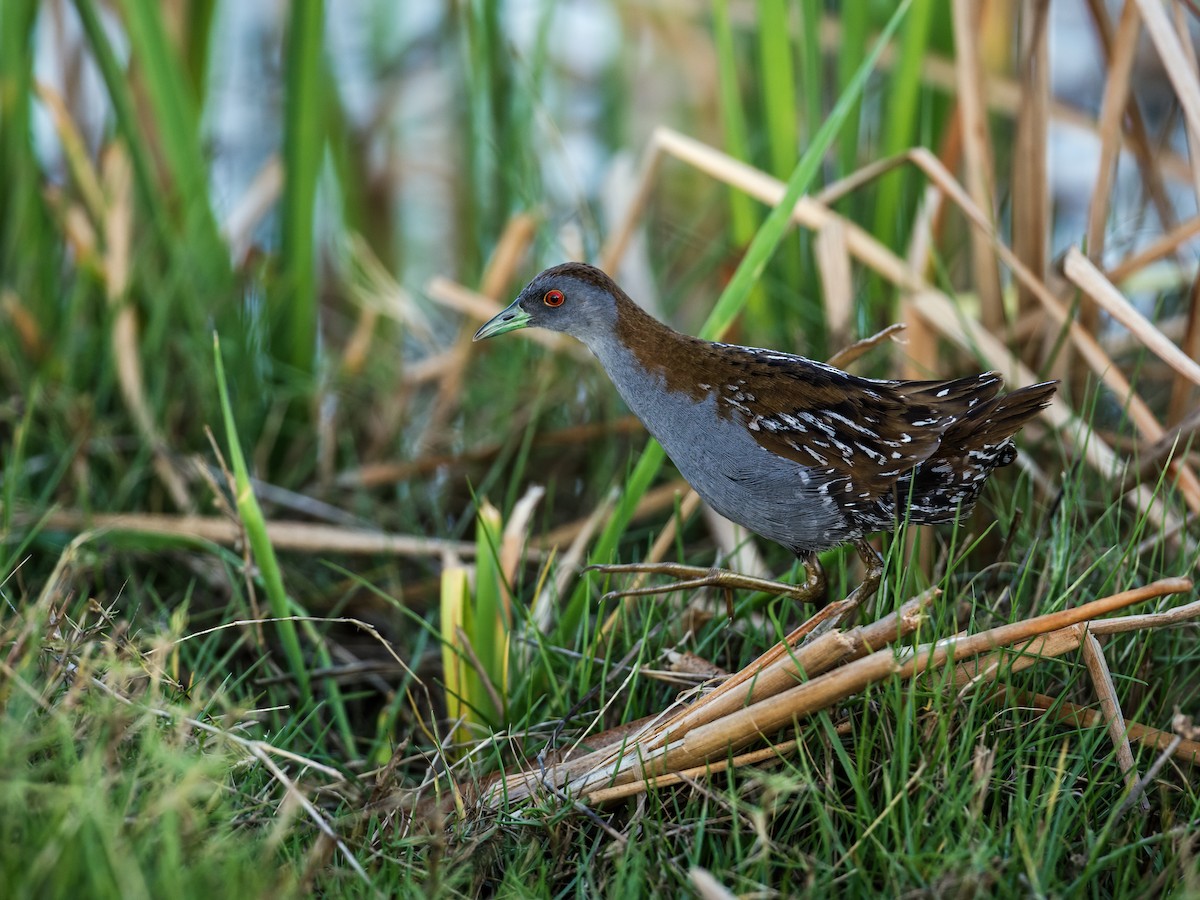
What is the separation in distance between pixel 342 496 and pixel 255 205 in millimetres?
1547

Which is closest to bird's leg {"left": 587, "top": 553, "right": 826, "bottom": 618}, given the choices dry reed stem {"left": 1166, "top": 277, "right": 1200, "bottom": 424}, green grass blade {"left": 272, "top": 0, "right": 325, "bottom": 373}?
dry reed stem {"left": 1166, "top": 277, "right": 1200, "bottom": 424}

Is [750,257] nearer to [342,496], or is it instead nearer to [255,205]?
[342,496]

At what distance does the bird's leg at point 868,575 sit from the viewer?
7.29ft

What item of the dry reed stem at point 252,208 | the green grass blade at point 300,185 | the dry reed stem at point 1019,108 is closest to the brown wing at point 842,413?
the dry reed stem at point 1019,108

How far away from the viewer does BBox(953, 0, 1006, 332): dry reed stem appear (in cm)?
311

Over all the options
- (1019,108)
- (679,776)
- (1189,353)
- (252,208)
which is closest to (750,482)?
(679,776)

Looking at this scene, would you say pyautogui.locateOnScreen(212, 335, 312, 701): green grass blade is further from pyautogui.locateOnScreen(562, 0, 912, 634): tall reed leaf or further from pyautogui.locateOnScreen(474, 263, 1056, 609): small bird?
pyautogui.locateOnScreen(474, 263, 1056, 609): small bird

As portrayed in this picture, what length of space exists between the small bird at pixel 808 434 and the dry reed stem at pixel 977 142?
1.10 m

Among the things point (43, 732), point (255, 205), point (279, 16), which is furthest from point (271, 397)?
point (279, 16)

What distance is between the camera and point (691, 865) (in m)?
1.88

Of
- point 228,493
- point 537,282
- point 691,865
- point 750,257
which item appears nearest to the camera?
point 691,865

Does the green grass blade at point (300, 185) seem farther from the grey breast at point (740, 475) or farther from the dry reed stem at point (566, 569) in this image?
the grey breast at point (740, 475)

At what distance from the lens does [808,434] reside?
2.19 meters

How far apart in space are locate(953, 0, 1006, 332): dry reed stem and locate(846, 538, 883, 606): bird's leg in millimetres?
1256
